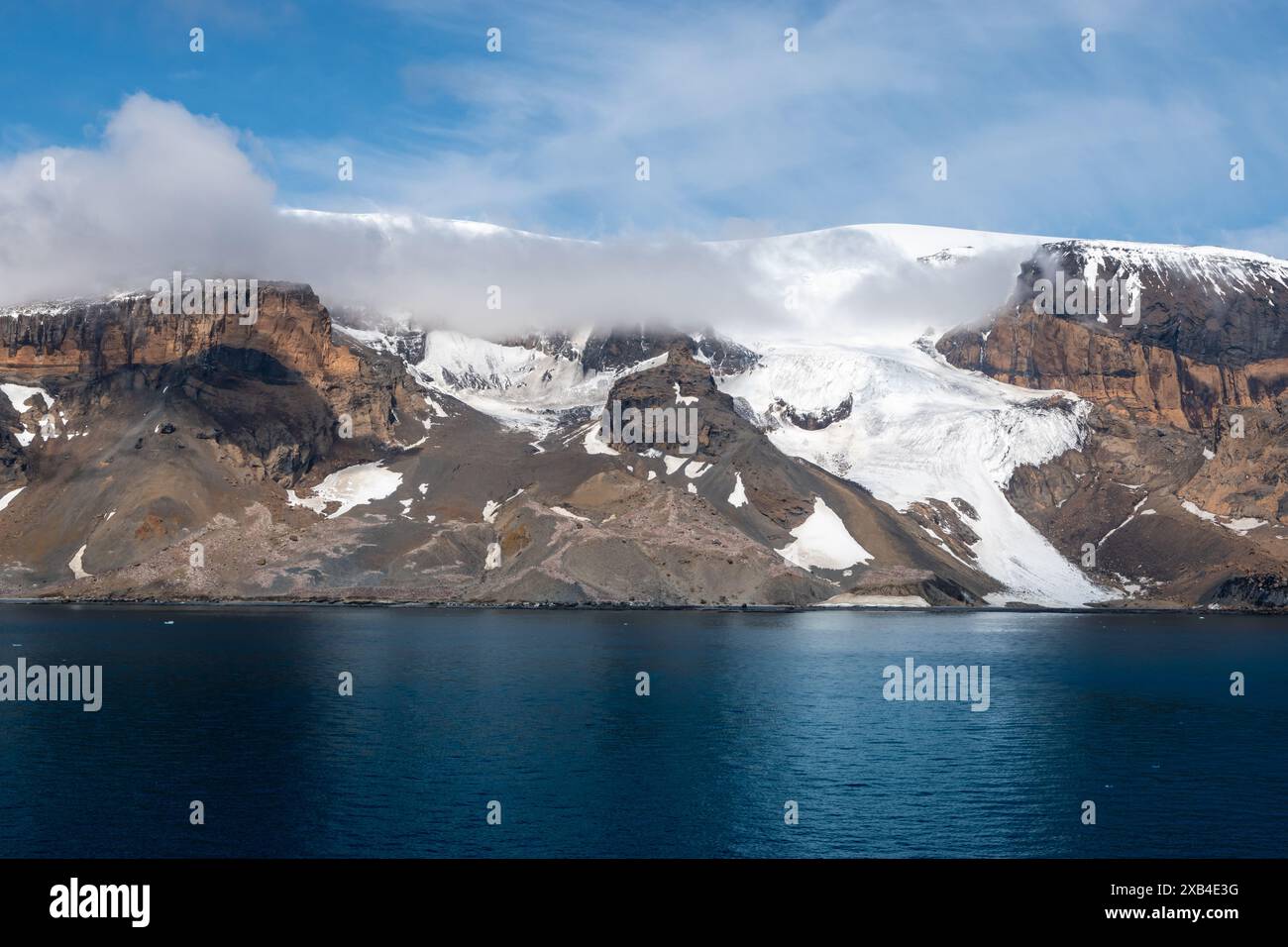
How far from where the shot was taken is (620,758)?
8338 centimetres

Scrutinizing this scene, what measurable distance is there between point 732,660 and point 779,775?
62.5 metres

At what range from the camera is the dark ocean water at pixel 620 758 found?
210ft

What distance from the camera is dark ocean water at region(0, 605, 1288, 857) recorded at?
6394 centimetres

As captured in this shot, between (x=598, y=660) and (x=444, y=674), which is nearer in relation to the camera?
(x=444, y=674)

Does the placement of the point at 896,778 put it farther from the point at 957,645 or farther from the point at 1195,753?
the point at 957,645

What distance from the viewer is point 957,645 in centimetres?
17162
